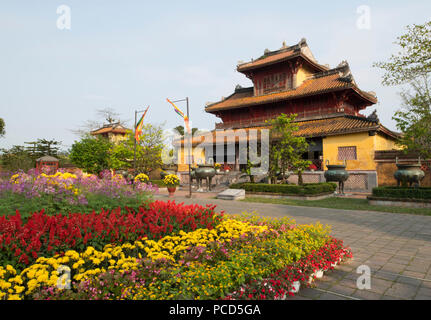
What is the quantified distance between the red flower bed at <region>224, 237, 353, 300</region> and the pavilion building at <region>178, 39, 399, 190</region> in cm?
1636

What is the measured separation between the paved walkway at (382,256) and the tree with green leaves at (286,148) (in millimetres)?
6807

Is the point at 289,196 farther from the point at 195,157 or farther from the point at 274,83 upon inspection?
the point at 195,157

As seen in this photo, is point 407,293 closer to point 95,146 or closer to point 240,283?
point 240,283

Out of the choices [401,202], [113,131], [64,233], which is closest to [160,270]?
[64,233]

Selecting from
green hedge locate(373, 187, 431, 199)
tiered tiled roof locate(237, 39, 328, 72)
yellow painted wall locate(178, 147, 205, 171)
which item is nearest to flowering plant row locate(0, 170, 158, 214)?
green hedge locate(373, 187, 431, 199)

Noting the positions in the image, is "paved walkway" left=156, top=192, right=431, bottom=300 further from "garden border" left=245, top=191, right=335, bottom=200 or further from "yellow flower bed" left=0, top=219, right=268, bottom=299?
"garden border" left=245, top=191, right=335, bottom=200

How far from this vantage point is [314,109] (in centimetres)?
2325

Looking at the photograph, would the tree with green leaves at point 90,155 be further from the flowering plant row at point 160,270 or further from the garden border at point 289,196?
the flowering plant row at point 160,270

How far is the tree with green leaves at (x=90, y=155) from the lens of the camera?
22.1m

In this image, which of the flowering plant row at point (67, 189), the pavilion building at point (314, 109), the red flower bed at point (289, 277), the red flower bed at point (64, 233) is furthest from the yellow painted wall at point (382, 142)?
the red flower bed at point (64, 233)

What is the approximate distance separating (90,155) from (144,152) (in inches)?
173

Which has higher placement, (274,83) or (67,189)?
(274,83)

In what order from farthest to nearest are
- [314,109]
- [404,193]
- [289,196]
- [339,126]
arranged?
[314,109]
[339,126]
[289,196]
[404,193]
